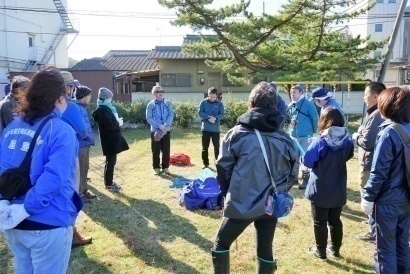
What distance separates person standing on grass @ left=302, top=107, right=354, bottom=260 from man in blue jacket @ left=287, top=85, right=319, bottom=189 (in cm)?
264

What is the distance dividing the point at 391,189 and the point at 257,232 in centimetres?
107

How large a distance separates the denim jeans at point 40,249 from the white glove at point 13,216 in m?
0.10

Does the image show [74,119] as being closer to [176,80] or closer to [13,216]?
[13,216]

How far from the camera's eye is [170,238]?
4.22 metres

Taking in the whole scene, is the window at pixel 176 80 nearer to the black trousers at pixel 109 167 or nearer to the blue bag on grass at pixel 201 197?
the black trousers at pixel 109 167

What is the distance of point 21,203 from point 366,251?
11.5 feet

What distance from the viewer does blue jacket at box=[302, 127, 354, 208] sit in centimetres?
337

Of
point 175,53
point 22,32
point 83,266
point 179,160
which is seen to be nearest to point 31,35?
point 22,32

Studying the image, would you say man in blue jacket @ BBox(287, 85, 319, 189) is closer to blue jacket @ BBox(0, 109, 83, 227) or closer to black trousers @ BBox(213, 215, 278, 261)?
black trousers @ BBox(213, 215, 278, 261)

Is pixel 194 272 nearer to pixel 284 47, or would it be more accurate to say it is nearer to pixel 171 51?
pixel 284 47

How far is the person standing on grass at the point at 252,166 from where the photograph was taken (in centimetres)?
253

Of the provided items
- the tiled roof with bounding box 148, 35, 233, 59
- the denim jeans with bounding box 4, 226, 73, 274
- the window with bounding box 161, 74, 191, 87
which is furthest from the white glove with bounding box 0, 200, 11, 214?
the window with bounding box 161, 74, 191, 87

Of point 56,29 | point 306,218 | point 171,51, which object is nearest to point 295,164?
point 306,218

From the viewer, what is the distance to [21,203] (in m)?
1.88
